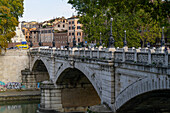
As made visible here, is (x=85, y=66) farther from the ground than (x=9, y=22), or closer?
closer

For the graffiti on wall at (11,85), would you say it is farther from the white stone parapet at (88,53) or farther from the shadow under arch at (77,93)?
the shadow under arch at (77,93)

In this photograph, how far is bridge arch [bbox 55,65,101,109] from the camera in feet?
135

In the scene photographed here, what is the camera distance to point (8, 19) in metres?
60.7

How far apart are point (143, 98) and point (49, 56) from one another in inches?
980

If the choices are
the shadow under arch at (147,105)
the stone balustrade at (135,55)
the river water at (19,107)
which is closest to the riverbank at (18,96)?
the river water at (19,107)

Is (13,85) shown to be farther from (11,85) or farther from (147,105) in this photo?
(147,105)

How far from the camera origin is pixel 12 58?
63.2m

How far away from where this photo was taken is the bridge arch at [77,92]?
41.1 metres

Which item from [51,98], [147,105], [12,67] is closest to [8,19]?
[12,67]

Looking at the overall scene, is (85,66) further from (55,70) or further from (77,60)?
(55,70)

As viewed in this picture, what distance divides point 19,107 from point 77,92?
1161 cm

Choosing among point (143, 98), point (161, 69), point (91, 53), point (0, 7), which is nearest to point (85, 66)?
point (91, 53)

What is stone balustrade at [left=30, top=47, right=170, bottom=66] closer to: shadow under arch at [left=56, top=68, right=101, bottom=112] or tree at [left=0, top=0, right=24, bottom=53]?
shadow under arch at [left=56, top=68, right=101, bottom=112]

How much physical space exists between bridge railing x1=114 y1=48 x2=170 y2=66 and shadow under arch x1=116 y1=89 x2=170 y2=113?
8.80ft
